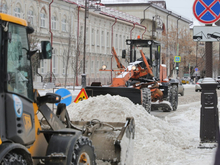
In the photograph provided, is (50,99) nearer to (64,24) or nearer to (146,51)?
(146,51)

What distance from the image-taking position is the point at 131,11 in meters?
69.1

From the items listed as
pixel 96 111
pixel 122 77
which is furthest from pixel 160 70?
pixel 96 111

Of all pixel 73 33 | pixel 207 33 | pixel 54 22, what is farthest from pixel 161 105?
pixel 73 33

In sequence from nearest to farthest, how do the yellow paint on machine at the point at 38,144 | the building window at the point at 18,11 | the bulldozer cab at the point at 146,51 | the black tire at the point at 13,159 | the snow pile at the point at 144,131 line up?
the black tire at the point at 13,159 → the yellow paint on machine at the point at 38,144 → the snow pile at the point at 144,131 → the bulldozer cab at the point at 146,51 → the building window at the point at 18,11

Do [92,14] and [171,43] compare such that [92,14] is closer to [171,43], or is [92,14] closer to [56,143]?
[171,43]

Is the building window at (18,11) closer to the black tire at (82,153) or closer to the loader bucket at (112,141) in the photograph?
the loader bucket at (112,141)

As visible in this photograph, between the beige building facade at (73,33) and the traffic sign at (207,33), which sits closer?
the traffic sign at (207,33)

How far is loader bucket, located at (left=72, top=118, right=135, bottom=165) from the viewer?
664 centimetres

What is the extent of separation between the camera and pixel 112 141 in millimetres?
6844

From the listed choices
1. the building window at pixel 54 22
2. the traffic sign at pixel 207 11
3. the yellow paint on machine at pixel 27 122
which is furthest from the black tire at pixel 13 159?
the building window at pixel 54 22

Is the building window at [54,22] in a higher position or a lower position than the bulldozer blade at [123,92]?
higher

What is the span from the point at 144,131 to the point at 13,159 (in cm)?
520

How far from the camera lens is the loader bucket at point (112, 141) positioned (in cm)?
664

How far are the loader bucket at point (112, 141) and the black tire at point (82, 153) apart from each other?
86cm
